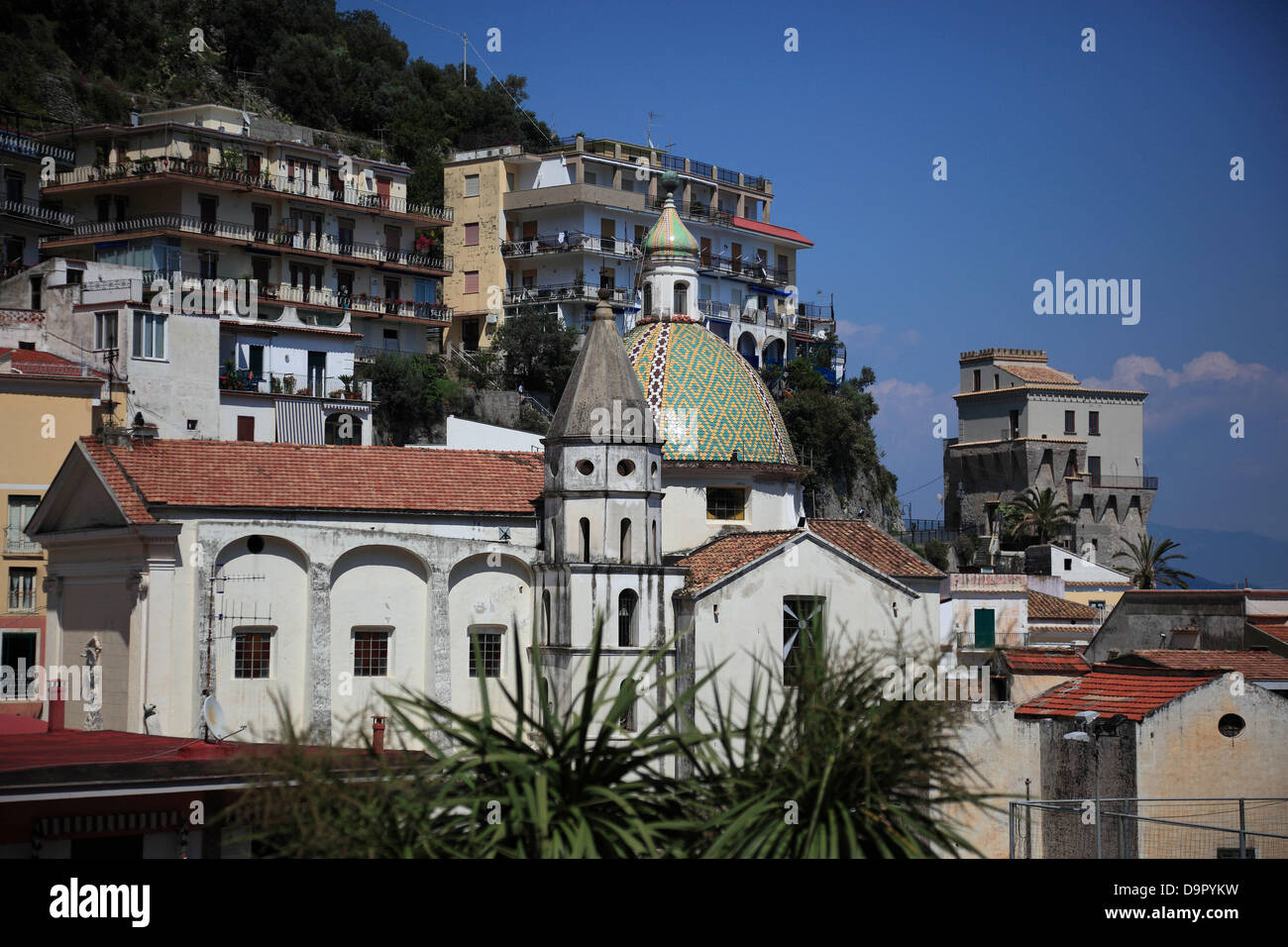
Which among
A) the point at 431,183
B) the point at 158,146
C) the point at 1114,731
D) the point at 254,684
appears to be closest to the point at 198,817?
the point at 254,684

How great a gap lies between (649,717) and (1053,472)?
5165 cm

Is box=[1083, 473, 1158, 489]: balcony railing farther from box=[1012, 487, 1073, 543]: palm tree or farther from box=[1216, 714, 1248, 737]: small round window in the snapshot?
box=[1216, 714, 1248, 737]: small round window

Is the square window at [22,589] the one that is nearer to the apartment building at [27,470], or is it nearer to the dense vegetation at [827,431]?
the apartment building at [27,470]

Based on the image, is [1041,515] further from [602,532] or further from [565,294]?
[602,532]

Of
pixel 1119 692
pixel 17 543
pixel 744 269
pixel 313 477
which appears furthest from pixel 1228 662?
pixel 744 269

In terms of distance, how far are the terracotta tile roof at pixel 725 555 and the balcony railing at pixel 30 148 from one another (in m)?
31.1

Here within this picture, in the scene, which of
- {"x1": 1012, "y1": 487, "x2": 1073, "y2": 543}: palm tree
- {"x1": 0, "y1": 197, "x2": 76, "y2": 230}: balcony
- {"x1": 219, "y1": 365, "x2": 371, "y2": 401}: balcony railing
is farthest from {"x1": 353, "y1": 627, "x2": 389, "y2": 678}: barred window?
{"x1": 1012, "y1": 487, "x2": 1073, "y2": 543}: palm tree

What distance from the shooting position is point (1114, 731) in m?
30.2

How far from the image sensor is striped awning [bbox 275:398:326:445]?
49969 millimetres

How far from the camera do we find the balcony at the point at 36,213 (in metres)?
55.1

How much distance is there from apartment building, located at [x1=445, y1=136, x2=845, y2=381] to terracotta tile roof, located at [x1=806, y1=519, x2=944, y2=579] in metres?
30.4

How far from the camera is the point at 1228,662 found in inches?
1465

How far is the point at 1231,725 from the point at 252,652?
18597 mm

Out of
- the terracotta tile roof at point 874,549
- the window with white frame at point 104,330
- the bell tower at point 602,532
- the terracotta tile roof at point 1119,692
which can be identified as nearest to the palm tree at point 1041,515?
the terracotta tile roof at point 874,549
